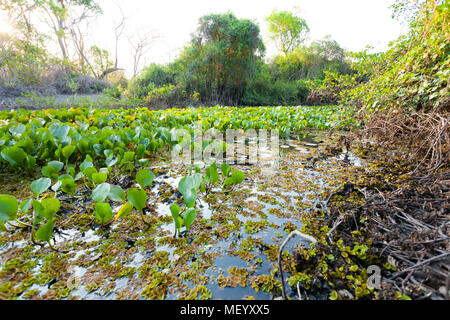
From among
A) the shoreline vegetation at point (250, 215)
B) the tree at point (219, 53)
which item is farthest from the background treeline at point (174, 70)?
the shoreline vegetation at point (250, 215)

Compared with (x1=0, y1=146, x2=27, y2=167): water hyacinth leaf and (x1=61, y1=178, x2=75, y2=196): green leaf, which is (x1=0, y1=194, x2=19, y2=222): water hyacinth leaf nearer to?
(x1=61, y1=178, x2=75, y2=196): green leaf

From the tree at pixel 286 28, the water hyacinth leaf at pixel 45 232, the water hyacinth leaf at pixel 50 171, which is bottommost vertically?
the water hyacinth leaf at pixel 45 232

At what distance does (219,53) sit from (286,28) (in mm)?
16200

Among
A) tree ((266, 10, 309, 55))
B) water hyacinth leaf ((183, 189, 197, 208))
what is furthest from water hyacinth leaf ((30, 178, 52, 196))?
tree ((266, 10, 309, 55))

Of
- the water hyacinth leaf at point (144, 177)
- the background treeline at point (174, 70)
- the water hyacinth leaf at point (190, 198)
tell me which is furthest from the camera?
the background treeline at point (174, 70)

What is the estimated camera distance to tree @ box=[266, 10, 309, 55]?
75.2 feet

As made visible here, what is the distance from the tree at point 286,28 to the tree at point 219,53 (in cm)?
1338

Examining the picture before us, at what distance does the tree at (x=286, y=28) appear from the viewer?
22.9 meters

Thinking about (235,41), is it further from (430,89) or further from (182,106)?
(430,89)

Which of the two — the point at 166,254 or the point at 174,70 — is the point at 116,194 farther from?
the point at 174,70

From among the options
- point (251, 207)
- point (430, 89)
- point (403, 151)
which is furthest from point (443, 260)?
point (403, 151)

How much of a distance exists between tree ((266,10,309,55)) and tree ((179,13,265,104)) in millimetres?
13381

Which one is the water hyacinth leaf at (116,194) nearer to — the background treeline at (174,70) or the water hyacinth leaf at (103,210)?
the water hyacinth leaf at (103,210)
